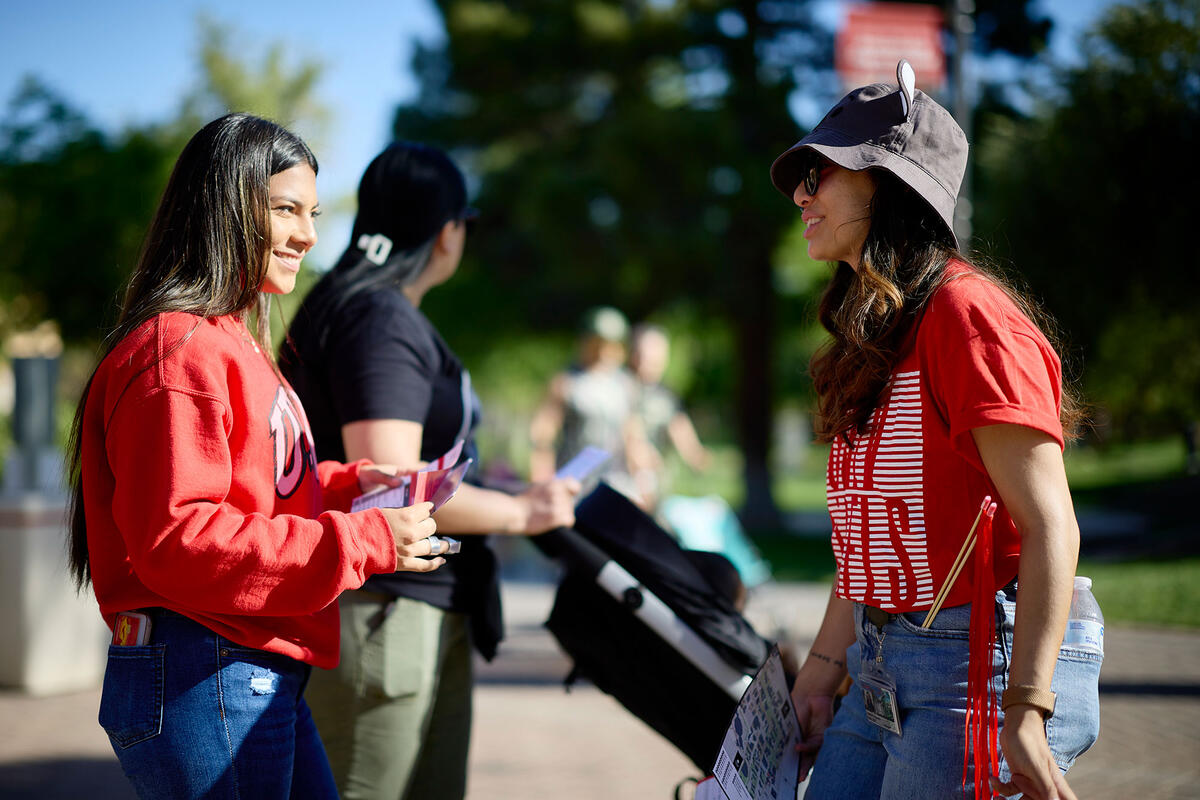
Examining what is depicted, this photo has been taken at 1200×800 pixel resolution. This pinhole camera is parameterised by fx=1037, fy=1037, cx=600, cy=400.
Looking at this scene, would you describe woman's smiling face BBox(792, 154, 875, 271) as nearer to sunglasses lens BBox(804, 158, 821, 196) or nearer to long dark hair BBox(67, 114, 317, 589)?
sunglasses lens BBox(804, 158, 821, 196)

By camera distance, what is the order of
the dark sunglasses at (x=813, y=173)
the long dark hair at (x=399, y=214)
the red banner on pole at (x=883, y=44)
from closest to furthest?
the dark sunglasses at (x=813, y=173), the long dark hair at (x=399, y=214), the red banner on pole at (x=883, y=44)

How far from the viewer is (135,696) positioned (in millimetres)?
1728

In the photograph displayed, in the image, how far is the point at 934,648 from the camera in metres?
1.82

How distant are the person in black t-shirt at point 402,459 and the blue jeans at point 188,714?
58 centimetres

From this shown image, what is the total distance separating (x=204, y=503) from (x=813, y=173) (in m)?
1.31

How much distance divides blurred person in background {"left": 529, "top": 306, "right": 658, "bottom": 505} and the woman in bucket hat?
5.66 metres

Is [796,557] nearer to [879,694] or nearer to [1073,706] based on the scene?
[879,694]

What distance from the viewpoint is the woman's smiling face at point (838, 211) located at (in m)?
2.02

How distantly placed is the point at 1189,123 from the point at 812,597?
22.1 ft

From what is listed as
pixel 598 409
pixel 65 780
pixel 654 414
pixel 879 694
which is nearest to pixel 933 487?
pixel 879 694

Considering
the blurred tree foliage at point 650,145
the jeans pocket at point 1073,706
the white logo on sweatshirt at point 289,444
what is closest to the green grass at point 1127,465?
the blurred tree foliage at point 650,145

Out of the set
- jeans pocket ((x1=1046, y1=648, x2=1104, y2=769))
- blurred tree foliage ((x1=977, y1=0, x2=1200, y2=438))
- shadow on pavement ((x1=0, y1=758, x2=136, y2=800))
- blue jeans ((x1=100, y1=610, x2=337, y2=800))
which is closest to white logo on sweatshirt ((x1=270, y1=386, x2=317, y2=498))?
blue jeans ((x1=100, y1=610, x2=337, y2=800))

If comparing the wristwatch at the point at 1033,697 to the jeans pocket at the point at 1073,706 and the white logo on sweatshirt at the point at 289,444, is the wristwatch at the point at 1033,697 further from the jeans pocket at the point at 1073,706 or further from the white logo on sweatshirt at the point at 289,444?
the white logo on sweatshirt at the point at 289,444

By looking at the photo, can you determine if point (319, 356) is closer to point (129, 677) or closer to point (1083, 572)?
point (129, 677)
